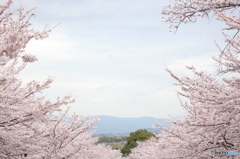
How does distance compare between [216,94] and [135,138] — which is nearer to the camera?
[216,94]

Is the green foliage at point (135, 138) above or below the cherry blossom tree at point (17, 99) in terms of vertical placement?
below

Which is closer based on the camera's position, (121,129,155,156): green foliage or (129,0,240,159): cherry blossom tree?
(129,0,240,159): cherry blossom tree

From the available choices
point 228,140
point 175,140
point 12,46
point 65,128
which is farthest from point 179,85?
point 65,128

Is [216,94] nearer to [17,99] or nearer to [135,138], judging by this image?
[17,99]

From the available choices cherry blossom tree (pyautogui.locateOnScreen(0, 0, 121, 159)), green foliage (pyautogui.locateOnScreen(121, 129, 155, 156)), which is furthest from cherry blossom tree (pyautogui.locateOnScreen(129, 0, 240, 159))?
green foliage (pyautogui.locateOnScreen(121, 129, 155, 156))

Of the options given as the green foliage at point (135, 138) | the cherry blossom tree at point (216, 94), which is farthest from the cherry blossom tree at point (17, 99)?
the green foliage at point (135, 138)

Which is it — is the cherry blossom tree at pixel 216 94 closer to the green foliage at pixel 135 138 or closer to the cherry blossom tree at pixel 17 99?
the cherry blossom tree at pixel 17 99

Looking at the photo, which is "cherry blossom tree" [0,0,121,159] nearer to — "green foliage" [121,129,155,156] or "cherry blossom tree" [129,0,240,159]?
"cherry blossom tree" [129,0,240,159]

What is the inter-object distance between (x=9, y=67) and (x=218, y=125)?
Answer: 170 inches

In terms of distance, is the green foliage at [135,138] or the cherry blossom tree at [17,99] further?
the green foliage at [135,138]

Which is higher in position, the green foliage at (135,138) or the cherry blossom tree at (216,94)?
the cherry blossom tree at (216,94)

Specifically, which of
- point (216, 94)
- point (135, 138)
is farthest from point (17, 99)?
point (135, 138)

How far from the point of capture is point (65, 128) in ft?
24.2

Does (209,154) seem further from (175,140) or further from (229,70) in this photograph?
(229,70)
